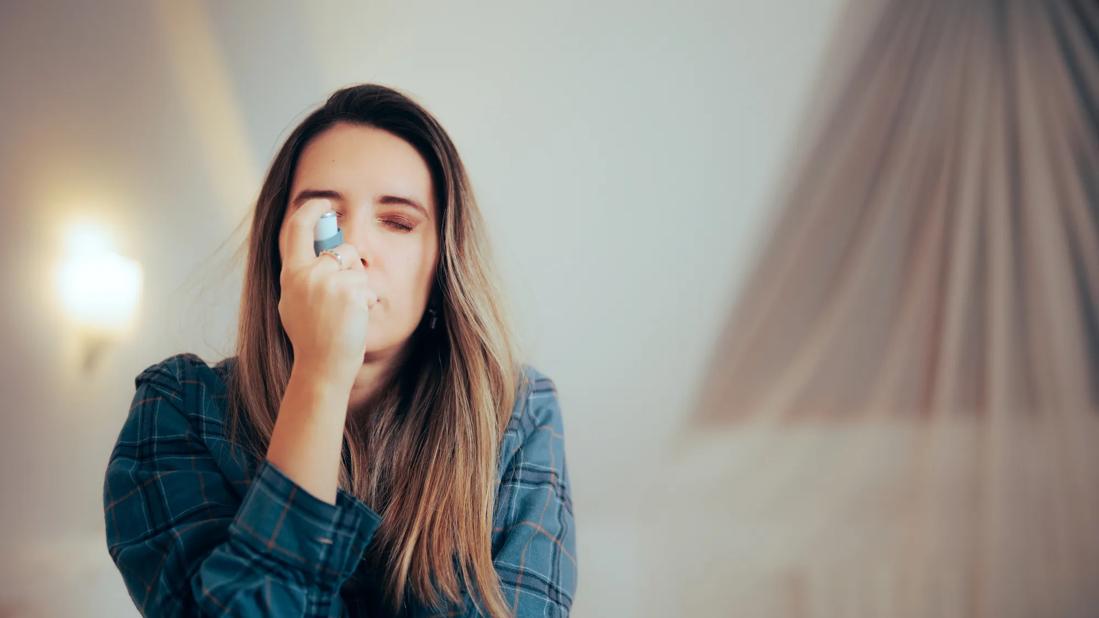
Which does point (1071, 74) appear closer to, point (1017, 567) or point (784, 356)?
point (784, 356)

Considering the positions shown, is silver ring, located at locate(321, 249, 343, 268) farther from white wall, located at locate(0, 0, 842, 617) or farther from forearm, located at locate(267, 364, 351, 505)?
white wall, located at locate(0, 0, 842, 617)

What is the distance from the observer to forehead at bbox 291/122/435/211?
2.95 ft

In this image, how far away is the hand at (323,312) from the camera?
0.73 meters

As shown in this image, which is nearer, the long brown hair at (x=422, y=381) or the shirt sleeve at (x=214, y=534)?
the shirt sleeve at (x=214, y=534)

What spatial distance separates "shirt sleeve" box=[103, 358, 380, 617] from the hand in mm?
110

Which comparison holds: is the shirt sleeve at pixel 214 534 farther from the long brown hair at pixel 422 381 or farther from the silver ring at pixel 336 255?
the silver ring at pixel 336 255

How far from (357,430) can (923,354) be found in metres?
0.89

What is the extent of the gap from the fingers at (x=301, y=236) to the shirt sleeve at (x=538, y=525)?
342 millimetres

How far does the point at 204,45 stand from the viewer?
1.25m

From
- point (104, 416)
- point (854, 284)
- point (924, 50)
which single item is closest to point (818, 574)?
point (854, 284)

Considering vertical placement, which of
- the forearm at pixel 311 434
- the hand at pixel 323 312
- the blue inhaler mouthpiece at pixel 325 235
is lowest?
the forearm at pixel 311 434

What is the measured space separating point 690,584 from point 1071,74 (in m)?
1.02

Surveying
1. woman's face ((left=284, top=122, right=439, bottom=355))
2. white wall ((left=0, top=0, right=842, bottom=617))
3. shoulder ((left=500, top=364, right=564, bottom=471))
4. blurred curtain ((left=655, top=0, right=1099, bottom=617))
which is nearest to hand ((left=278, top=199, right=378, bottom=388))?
woman's face ((left=284, top=122, right=439, bottom=355))

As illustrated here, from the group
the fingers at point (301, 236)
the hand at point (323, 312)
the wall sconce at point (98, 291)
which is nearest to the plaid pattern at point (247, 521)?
the hand at point (323, 312)
